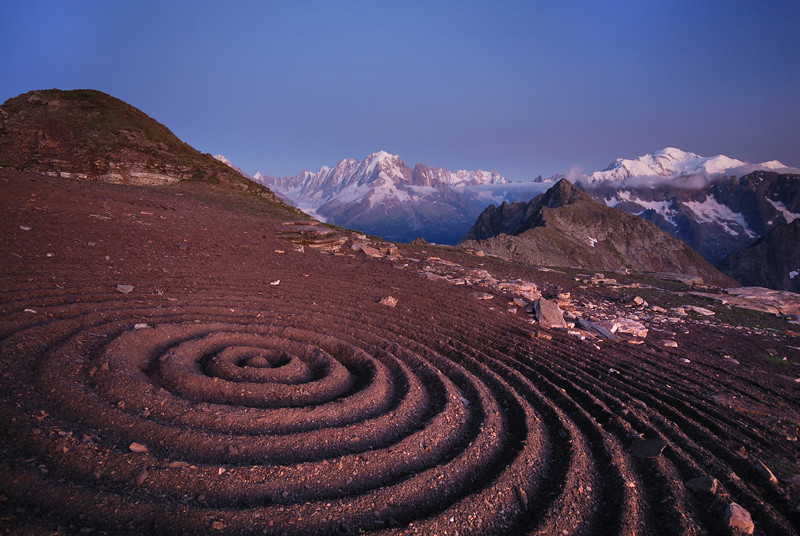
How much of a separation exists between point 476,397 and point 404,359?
112 inches

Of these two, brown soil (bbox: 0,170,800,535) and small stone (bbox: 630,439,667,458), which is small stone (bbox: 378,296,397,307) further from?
small stone (bbox: 630,439,667,458)

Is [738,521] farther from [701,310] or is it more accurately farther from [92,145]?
[92,145]

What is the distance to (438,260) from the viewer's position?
106ft

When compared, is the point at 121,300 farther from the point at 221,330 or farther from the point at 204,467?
the point at 204,467

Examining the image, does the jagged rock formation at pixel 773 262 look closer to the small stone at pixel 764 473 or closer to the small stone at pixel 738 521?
the small stone at pixel 764 473

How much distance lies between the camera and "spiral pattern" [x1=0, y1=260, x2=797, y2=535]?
522 cm

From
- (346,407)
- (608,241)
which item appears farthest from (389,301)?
(608,241)

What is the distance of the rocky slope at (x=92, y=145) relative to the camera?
1537 inches

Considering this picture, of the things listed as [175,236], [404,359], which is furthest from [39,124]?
[404,359]

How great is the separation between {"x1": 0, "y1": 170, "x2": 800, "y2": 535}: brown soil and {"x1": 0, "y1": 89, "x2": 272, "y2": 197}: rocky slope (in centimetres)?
3010

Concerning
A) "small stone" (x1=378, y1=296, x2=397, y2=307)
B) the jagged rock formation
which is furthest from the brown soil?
the jagged rock formation

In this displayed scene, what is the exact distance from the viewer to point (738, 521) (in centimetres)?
580

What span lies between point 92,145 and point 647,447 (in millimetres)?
58939

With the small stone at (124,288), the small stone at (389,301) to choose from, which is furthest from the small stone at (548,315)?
the small stone at (124,288)
